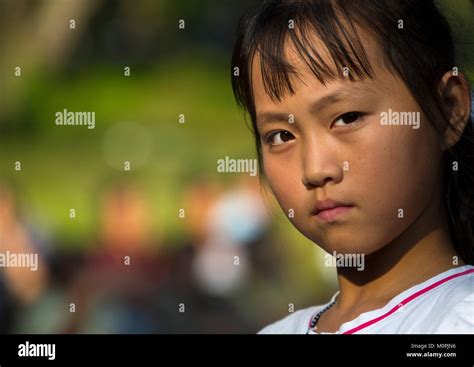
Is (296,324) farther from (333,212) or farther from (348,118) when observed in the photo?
(348,118)

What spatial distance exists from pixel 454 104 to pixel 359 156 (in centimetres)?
20

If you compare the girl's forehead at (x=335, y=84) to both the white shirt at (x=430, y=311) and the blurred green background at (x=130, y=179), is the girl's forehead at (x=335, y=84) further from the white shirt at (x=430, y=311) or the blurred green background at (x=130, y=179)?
the blurred green background at (x=130, y=179)

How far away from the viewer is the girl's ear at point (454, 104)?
1.09m

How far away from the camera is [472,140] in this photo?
3.91 feet

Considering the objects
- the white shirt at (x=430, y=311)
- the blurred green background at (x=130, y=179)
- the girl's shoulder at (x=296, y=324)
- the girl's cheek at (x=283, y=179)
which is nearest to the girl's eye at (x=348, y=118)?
the girl's cheek at (x=283, y=179)

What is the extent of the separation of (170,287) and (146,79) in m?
0.62

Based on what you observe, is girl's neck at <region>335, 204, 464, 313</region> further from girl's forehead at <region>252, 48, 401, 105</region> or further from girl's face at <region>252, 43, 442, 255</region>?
girl's forehead at <region>252, 48, 401, 105</region>

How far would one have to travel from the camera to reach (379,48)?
105 cm

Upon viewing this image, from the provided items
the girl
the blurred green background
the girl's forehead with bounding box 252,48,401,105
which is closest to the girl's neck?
the girl

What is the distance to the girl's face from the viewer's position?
3.39 feet

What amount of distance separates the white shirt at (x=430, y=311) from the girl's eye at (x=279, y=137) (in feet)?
1.02

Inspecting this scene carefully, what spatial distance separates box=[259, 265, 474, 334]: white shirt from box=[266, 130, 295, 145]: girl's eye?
311mm
